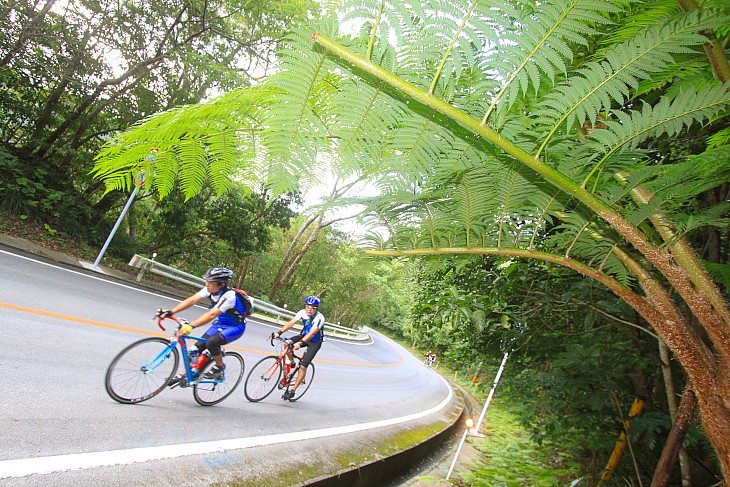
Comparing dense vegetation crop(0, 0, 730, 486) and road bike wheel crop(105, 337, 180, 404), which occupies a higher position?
dense vegetation crop(0, 0, 730, 486)

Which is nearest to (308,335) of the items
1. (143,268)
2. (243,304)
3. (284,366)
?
(284,366)

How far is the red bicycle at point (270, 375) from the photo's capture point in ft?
17.8

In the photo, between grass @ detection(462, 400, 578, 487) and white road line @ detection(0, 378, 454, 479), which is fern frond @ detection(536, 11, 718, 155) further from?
grass @ detection(462, 400, 578, 487)

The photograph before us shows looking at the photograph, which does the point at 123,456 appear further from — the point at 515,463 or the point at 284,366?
the point at 515,463

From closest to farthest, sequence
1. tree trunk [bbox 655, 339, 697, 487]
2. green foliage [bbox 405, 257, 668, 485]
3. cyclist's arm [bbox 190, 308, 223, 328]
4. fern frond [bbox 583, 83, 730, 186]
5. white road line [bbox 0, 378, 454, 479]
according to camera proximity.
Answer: fern frond [bbox 583, 83, 730, 186]
white road line [bbox 0, 378, 454, 479]
tree trunk [bbox 655, 339, 697, 487]
green foliage [bbox 405, 257, 668, 485]
cyclist's arm [bbox 190, 308, 223, 328]

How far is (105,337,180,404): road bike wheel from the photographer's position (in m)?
3.63

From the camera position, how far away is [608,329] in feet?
14.5

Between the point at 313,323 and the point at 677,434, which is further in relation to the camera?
the point at 313,323

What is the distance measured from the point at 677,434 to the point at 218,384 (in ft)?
15.3

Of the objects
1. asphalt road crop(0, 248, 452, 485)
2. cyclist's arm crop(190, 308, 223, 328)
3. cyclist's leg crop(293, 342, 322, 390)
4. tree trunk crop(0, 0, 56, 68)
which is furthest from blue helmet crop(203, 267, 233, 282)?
tree trunk crop(0, 0, 56, 68)

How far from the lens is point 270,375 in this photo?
227 inches

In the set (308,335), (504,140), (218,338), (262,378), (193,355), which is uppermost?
(504,140)

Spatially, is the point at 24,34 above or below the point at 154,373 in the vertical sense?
above

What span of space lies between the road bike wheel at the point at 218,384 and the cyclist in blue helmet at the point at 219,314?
86mm
